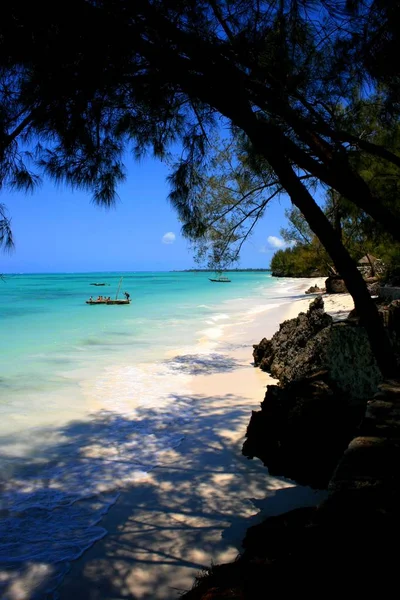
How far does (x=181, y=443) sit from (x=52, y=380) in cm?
462

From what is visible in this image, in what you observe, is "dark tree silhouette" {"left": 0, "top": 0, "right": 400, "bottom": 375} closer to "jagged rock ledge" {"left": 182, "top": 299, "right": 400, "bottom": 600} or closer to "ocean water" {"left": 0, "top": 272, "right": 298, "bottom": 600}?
"jagged rock ledge" {"left": 182, "top": 299, "right": 400, "bottom": 600}

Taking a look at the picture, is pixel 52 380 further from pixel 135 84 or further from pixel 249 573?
pixel 249 573

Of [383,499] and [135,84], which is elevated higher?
[135,84]

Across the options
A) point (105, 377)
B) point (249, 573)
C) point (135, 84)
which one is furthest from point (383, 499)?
point (105, 377)

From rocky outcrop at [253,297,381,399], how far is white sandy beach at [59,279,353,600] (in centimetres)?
113

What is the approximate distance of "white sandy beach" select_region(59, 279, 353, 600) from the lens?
8.74ft

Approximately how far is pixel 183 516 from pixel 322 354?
2.84 m

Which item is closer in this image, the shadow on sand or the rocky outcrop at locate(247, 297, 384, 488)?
the shadow on sand

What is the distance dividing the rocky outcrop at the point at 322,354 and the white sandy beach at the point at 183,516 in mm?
1128

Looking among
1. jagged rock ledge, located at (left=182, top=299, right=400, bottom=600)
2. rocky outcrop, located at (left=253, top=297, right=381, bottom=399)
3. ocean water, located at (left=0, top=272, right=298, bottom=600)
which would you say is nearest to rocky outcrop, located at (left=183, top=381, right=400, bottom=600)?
jagged rock ledge, located at (left=182, top=299, right=400, bottom=600)

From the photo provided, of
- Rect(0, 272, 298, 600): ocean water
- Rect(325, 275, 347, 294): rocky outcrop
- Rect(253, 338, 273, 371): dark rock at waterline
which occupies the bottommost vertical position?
Rect(0, 272, 298, 600): ocean water

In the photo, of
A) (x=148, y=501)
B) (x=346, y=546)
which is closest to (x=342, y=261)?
(x=346, y=546)

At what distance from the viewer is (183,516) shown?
3.35m

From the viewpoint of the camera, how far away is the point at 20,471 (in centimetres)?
441
